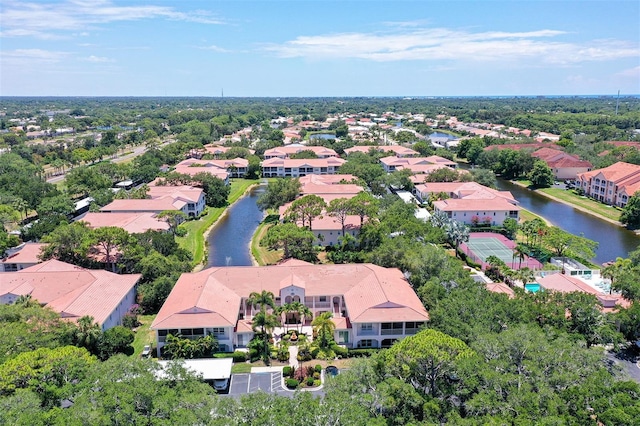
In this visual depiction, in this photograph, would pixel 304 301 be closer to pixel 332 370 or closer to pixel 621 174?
pixel 332 370

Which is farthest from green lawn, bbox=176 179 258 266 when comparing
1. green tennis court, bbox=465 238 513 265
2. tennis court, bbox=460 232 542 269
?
green tennis court, bbox=465 238 513 265

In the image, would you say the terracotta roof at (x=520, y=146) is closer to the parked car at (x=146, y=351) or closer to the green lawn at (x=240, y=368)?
the green lawn at (x=240, y=368)

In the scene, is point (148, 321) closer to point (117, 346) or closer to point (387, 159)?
point (117, 346)

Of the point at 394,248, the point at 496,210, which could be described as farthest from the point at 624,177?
the point at 394,248

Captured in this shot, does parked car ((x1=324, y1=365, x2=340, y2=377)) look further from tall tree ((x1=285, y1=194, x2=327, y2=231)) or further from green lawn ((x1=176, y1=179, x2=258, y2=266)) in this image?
tall tree ((x1=285, y1=194, x2=327, y2=231))

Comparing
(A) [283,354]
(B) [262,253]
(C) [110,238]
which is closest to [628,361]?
(A) [283,354]
